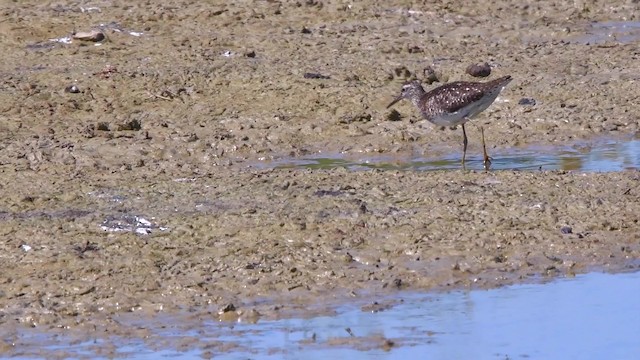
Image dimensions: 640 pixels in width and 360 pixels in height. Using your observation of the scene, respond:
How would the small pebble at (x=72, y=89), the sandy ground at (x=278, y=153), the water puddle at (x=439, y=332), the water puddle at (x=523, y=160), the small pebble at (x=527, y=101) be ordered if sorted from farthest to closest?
the small pebble at (x=72, y=89) < the small pebble at (x=527, y=101) < the water puddle at (x=523, y=160) < the sandy ground at (x=278, y=153) < the water puddle at (x=439, y=332)

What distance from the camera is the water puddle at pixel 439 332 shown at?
7902mm

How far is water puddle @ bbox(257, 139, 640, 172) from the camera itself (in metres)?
11.9

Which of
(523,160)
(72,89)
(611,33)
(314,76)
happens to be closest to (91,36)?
(72,89)

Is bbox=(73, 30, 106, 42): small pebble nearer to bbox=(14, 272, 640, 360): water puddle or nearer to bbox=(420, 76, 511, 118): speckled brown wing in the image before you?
bbox=(420, 76, 511, 118): speckled brown wing

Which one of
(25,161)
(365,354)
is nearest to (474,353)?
(365,354)

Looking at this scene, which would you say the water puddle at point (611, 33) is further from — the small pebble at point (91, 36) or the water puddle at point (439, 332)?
the water puddle at point (439, 332)

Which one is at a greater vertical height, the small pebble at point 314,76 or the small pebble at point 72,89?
the small pebble at point 314,76

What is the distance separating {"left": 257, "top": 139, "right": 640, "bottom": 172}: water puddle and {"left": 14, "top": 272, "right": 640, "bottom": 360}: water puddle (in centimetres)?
305

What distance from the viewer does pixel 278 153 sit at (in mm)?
12672

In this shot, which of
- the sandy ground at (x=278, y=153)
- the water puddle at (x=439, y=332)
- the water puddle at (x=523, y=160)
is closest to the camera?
the water puddle at (x=439, y=332)

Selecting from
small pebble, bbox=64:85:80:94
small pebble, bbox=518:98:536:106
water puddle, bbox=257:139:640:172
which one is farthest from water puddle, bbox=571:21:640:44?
small pebble, bbox=64:85:80:94

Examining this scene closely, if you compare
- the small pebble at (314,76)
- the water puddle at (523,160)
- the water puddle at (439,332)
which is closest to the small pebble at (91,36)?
the small pebble at (314,76)

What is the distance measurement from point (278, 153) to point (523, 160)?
2.10 m

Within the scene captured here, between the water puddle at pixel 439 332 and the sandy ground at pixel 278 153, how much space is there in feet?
0.81
